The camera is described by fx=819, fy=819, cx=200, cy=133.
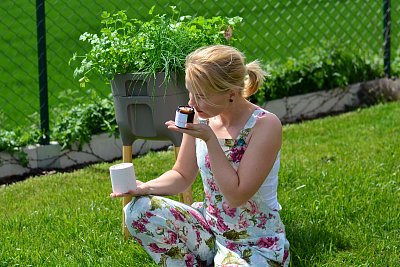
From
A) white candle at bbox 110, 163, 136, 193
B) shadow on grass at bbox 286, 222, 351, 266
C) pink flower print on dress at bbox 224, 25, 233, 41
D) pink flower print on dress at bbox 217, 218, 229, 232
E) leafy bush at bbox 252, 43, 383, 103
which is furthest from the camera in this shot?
leafy bush at bbox 252, 43, 383, 103

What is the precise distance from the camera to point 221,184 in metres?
2.99

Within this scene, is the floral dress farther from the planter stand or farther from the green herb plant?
the green herb plant

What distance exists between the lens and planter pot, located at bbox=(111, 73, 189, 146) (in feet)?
11.3

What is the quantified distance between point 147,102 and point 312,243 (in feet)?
3.11

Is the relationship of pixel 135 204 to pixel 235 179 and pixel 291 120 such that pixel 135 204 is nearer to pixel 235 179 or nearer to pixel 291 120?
pixel 235 179

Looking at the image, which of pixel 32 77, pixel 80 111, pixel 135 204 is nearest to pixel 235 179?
pixel 135 204

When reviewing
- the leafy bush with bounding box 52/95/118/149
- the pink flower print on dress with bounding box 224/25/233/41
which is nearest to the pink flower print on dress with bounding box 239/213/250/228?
the pink flower print on dress with bounding box 224/25/233/41

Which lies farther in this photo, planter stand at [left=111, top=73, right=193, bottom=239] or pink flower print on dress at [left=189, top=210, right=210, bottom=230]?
planter stand at [left=111, top=73, right=193, bottom=239]

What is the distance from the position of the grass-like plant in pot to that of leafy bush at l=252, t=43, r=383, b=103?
8.70 ft

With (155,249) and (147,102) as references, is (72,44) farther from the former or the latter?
(155,249)

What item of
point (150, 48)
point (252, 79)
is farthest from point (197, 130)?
point (150, 48)

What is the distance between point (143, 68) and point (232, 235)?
2.73ft

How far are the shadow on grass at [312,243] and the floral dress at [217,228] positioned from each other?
21 centimetres

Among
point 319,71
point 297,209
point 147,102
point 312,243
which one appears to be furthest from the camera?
point 319,71
